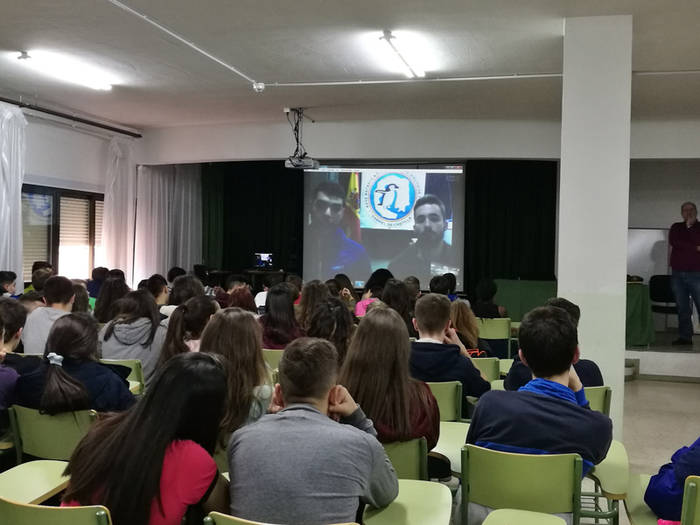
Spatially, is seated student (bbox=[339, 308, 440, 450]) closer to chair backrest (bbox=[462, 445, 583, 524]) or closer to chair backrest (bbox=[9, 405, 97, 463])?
chair backrest (bbox=[462, 445, 583, 524])

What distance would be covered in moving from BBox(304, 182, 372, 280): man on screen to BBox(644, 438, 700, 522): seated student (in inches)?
340

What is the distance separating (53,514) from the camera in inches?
64.9

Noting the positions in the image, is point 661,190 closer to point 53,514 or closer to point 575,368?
point 575,368

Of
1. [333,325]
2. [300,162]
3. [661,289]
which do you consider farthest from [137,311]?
[661,289]

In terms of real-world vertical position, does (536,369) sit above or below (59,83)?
below

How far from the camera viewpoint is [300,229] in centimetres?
1153

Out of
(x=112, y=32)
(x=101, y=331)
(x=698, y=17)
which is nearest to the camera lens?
(x=101, y=331)

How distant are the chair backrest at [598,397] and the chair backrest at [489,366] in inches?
30.8

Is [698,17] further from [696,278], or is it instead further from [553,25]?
[696,278]

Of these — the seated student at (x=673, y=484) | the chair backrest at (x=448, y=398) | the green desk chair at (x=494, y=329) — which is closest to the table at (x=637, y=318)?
the green desk chair at (x=494, y=329)

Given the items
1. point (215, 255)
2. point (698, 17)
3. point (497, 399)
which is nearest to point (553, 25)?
point (698, 17)

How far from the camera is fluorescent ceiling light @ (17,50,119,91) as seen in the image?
6.21m

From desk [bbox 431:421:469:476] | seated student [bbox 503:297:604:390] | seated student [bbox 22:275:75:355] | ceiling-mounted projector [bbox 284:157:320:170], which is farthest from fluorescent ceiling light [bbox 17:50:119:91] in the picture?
desk [bbox 431:421:469:476]

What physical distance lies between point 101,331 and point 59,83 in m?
4.05
